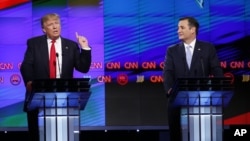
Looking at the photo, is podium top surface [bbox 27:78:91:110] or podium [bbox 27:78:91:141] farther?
podium [bbox 27:78:91:141]

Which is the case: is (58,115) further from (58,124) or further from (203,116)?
(203,116)

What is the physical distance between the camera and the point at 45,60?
10.1m

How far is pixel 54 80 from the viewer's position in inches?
354

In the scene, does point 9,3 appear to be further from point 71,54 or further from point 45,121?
point 45,121

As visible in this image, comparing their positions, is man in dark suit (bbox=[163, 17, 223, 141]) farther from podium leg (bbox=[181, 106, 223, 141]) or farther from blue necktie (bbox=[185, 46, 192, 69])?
podium leg (bbox=[181, 106, 223, 141])

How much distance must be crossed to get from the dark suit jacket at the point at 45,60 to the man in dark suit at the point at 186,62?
94 centimetres

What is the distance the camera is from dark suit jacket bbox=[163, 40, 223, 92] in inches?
396

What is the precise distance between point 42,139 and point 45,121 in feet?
0.61

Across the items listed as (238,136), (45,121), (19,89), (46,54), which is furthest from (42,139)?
(238,136)

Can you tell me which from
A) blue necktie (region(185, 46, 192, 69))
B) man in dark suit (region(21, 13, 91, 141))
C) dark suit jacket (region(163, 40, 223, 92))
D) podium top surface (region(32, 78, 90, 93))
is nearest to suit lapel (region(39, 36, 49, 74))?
man in dark suit (region(21, 13, 91, 141))

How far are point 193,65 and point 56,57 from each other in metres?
1.55

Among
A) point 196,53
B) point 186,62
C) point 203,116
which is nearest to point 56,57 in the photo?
point 186,62

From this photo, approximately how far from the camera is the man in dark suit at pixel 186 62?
9.88 metres

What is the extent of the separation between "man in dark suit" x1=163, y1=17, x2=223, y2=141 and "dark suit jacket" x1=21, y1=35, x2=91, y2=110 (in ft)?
3.08
